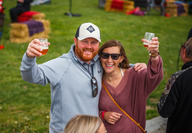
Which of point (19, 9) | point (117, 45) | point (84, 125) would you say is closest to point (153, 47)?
point (117, 45)

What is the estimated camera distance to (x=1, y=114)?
4.86 metres

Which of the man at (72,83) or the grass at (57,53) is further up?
the man at (72,83)

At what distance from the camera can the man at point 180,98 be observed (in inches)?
98.4

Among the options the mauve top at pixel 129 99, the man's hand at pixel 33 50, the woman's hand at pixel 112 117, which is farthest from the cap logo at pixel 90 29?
the woman's hand at pixel 112 117

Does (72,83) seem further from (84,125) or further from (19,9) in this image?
(19,9)

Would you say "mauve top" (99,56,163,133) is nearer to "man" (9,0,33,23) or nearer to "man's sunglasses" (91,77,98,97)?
"man's sunglasses" (91,77,98,97)

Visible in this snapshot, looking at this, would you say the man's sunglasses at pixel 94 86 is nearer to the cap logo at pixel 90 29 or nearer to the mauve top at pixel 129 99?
the mauve top at pixel 129 99

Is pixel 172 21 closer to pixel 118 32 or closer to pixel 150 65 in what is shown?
pixel 118 32

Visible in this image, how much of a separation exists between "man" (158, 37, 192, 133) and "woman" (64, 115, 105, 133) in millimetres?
1036

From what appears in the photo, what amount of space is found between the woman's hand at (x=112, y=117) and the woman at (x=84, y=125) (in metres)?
0.80

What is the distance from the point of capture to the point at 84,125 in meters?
1.87

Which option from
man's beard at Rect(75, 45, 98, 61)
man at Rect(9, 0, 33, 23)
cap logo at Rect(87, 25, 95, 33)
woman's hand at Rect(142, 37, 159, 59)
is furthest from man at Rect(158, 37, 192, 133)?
man at Rect(9, 0, 33, 23)

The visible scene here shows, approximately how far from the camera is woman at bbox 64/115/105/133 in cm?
185

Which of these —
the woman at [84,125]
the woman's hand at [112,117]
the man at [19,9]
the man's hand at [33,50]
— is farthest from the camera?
the man at [19,9]
